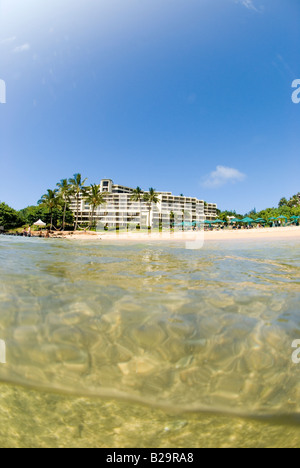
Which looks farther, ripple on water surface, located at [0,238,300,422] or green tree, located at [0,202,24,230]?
green tree, located at [0,202,24,230]

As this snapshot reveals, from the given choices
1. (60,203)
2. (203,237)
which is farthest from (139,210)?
(203,237)

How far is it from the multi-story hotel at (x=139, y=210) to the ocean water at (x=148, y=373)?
90.6 metres

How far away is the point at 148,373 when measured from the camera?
159 centimetres

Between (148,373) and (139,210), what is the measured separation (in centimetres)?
11012

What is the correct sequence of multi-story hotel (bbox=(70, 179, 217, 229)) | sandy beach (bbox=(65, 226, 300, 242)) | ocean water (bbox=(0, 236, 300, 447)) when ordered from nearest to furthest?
ocean water (bbox=(0, 236, 300, 447))
sandy beach (bbox=(65, 226, 300, 242))
multi-story hotel (bbox=(70, 179, 217, 229))

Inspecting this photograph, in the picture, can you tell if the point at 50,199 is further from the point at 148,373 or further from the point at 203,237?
the point at 148,373

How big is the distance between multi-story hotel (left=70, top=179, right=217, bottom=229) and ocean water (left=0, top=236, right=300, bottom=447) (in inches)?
3568

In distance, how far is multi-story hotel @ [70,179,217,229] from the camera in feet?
351

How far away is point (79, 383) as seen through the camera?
4.94 ft

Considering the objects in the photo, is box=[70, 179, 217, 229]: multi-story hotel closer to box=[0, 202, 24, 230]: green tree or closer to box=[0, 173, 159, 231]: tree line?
box=[0, 173, 159, 231]: tree line

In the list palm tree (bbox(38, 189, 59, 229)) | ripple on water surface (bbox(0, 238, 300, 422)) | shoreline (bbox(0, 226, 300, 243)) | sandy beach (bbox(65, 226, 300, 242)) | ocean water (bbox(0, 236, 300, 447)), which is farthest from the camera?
palm tree (bbox(38, 189, 59, 229))

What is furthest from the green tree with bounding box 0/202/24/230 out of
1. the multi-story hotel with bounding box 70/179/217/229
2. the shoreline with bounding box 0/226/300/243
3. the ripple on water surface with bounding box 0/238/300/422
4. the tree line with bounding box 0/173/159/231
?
the ripple on water surface with bounding box 0/238/300/422

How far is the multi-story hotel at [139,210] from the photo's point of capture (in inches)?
4207

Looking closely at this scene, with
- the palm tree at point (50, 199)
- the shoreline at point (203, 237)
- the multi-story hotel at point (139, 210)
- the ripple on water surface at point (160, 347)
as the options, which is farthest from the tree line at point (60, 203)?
the ripple on water surface at point (160, 347)
